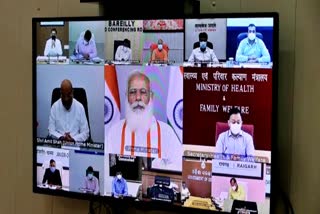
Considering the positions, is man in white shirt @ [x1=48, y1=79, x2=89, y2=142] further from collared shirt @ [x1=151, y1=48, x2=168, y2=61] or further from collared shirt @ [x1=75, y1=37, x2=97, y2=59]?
collared shirt @ [x1=151, y1=48, x2=168, y2=61]

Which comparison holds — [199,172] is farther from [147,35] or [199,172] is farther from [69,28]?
[69,28]

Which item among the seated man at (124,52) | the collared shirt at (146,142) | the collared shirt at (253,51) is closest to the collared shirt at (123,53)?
the seated man at (124,52)

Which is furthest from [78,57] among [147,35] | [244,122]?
[244,122]

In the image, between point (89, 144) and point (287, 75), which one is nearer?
point (287, 75)

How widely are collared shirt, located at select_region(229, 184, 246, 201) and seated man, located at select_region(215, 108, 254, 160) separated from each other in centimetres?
11

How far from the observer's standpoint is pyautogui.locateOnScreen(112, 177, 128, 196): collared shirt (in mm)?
2078

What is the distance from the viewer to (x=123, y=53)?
6.71 feet

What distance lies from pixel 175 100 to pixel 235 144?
28 cm

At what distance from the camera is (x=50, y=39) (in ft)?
7.20

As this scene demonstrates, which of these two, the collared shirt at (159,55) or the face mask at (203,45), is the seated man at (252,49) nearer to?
the face mask at (203,45)

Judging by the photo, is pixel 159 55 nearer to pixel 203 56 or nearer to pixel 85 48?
pixel 203 56

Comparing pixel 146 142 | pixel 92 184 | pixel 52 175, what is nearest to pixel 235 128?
pixel 146 142

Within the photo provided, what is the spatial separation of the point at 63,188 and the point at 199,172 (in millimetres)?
631

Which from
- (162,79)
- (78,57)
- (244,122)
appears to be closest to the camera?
(244,122)
